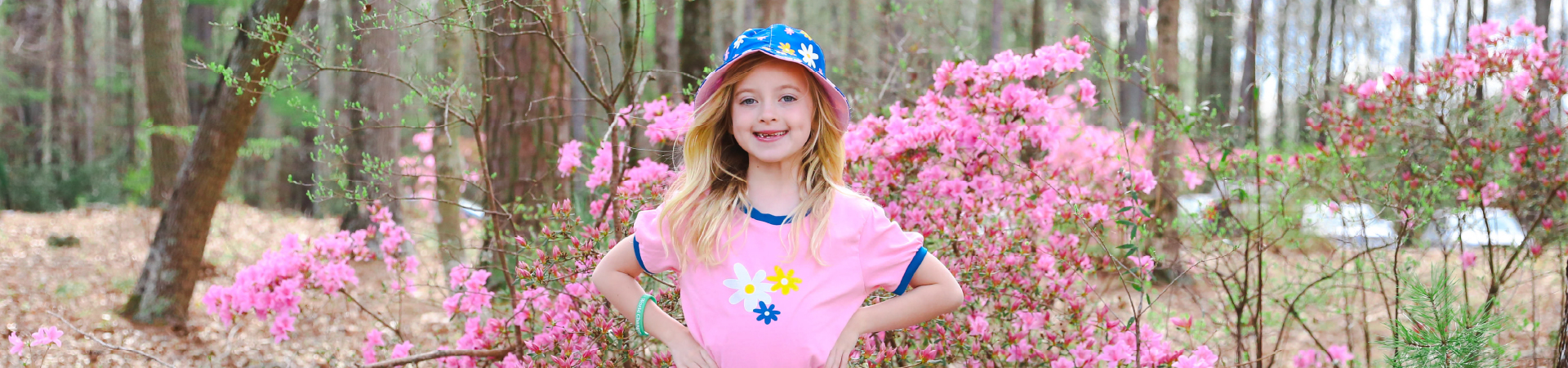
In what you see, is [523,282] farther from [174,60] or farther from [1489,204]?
[174,60]

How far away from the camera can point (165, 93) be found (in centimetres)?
770

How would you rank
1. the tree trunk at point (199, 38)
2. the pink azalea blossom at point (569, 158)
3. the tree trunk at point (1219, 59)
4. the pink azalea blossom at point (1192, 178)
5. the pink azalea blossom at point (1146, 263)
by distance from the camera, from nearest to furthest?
the pink azalea blossom at point (1146, 263), the pink azalea blossom at point (569, 158), the pink azalea blossom at point (1192, 178), the tree trunk at point (199, 38), the tree trunk at point (1219, 59)

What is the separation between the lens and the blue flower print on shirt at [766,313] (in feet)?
5.38

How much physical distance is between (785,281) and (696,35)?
4006 millimetres

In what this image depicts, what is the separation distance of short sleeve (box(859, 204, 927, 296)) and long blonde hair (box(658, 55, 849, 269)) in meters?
0.09

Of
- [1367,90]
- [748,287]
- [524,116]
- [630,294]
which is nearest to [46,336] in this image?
[524,116]

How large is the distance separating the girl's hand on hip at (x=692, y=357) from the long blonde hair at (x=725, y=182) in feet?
0.53

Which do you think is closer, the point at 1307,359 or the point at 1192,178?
the point at 1307,359

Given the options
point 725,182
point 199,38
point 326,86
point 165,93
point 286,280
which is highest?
point 199,38

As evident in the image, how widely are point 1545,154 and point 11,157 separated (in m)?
19.7

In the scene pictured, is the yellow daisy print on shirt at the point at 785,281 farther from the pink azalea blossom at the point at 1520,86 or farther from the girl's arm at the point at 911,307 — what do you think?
the pink azalea blossom at the point at 1520,86

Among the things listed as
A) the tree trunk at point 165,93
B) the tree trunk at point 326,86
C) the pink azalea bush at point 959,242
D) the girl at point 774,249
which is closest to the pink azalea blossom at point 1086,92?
the pink azalea bush at point 959,242

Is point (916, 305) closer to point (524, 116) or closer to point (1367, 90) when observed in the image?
point (524, 116)

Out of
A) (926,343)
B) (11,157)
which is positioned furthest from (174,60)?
(11,157)
